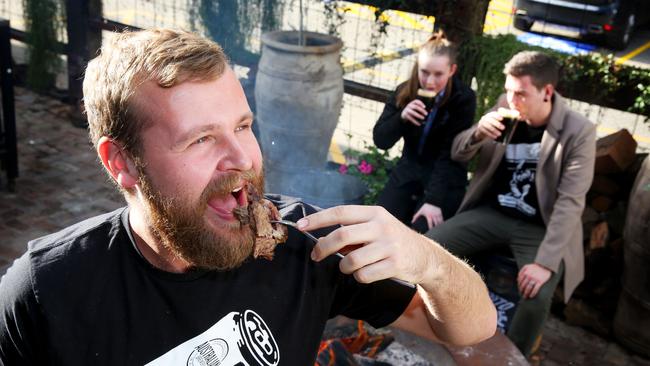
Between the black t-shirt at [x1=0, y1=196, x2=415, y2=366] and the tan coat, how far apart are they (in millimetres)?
2325

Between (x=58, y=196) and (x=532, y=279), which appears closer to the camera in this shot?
(x=532, y=279)

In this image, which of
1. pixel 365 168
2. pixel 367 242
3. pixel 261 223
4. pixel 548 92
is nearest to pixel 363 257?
pixel 367 242

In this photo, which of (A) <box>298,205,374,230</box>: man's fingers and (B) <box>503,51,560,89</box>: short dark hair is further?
(B) <box>503,51,560,89</box>: short dark hair

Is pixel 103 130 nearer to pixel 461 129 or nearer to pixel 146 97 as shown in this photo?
pixel 146 97

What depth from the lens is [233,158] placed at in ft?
5.65

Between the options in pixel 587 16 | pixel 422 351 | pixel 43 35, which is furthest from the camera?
pixel 587 16

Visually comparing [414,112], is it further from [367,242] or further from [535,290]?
[367,242]

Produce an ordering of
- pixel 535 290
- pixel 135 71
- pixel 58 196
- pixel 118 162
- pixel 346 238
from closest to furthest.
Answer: pixel 346 238
pixel 135 71
pixel 118 162
pixel 535 290
pixel 58 196

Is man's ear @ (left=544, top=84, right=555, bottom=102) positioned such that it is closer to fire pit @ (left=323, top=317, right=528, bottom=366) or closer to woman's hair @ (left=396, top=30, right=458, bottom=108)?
woman's hair @ (left=396, top=30, right=458, bottom=108)

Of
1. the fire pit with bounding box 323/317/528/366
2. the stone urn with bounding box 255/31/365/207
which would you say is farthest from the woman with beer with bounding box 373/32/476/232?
the fire pit with bounding box 323/317/528/366

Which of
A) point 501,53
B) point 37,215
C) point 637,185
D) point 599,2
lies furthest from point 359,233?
point 599,2

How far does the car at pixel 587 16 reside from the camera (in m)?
10.3

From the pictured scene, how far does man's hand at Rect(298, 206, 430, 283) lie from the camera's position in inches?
63.7

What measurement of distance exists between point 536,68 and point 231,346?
2.78 metres
